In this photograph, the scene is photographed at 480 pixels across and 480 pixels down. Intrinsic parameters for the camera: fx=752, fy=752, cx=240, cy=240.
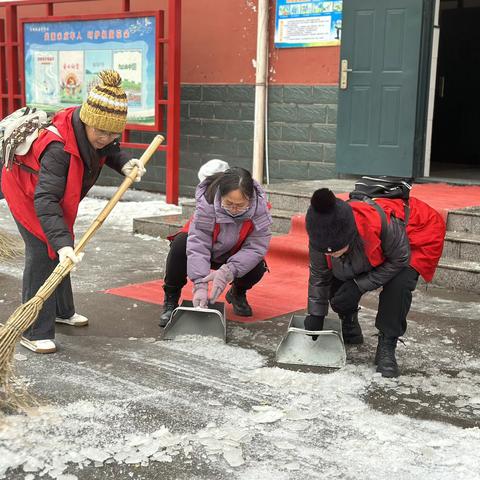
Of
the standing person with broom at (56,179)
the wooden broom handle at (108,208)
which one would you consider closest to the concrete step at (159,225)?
the wooden broom handle at (108,208)

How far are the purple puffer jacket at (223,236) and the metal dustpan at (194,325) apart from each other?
197mm

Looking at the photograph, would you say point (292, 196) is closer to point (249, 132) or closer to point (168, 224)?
point (168, 224)

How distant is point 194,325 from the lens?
4.16 metres

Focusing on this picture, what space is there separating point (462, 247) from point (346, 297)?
2.20m

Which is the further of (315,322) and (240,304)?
(240,304)

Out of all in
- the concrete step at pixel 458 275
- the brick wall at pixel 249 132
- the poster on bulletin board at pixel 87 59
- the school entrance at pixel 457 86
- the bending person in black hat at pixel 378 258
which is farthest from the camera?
the school entrance at pixel 457 86

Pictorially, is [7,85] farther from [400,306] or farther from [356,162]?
[400,306]

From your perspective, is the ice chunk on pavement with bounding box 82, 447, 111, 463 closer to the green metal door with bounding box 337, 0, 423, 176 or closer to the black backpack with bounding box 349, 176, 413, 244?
the black backpack with bounding box 349, 176, 413, 244

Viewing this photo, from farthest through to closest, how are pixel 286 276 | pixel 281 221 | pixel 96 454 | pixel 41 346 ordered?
pixel 281 221, pixel 286 276, pixel 41 346, pixel 96 454

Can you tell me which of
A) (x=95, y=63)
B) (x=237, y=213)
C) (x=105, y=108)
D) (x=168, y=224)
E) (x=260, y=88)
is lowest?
(x=168, y=224)

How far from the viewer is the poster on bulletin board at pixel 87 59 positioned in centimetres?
894

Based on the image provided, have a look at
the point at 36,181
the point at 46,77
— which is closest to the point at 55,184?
the point at 36,181

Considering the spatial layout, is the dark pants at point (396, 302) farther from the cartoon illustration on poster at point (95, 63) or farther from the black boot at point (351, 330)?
the cartoon illustration on poster at point (95, 63)

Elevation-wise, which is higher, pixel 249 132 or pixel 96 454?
pixel 249 132
